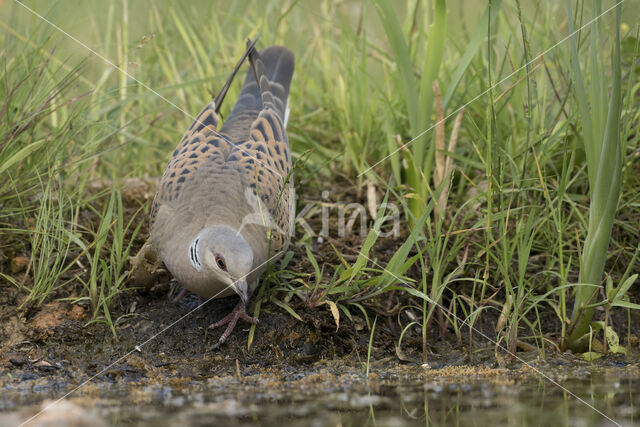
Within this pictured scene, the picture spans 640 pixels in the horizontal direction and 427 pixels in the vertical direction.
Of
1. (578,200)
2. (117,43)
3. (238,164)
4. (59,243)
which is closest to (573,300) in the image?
(578,200)

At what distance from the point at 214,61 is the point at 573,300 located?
134 inches

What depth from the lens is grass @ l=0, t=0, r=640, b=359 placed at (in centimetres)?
393

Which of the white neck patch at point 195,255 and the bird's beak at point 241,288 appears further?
the white neck patch at point 195,255

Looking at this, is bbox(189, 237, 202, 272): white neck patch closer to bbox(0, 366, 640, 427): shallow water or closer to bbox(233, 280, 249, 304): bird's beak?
bbox(233, 280, 249, 304): bird's beak

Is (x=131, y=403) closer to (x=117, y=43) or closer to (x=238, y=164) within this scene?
(x=238, y=164)

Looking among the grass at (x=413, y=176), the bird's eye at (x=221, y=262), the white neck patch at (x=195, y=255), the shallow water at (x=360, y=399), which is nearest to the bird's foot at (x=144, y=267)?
the grass at (x=413, y=176)

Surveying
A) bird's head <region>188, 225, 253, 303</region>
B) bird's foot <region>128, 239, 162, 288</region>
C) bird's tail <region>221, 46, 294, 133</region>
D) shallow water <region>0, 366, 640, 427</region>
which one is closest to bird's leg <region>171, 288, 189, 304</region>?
bird's foot <region>128, 239, 162, 288</region>

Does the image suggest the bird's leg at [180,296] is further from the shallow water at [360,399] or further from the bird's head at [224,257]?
the shallow water at [360,399]

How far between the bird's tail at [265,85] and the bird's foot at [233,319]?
4.95ft

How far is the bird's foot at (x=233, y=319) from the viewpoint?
397 cm

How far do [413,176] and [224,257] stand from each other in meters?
1.49

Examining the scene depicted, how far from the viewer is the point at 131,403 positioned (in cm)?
308

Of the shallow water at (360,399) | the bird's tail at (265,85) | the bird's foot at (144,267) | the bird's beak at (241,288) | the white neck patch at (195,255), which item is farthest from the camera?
the bird's tail at (265,85)

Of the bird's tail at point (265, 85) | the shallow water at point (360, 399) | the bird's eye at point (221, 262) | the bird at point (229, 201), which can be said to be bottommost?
the shallow water at point (360, 399)
